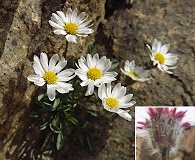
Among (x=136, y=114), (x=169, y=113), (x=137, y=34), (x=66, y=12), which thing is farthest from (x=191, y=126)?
(x=66, y=12)

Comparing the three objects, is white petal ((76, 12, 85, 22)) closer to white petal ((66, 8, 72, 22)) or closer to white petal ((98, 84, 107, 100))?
white petal ((66, 8, 72, 22))

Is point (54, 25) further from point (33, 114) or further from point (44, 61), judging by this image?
point (33, 114)

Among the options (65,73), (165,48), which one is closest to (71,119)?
(65,73)

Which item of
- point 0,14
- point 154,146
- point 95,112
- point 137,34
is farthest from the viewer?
point 137,34

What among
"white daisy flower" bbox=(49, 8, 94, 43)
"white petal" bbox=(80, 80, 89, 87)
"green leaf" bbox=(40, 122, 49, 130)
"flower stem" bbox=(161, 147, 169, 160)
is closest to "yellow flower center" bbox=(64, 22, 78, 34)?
"white daisy flower" bbox=(49, 8, 94, 43)

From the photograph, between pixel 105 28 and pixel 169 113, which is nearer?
pixel 169 113

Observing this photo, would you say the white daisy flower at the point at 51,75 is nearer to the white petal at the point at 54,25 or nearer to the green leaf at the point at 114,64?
the white petal at the point at 54,25

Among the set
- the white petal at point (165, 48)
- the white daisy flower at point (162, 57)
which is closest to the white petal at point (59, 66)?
the white daisy flower at point (162, 57)

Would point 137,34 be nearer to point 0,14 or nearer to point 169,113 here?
point 169,113
